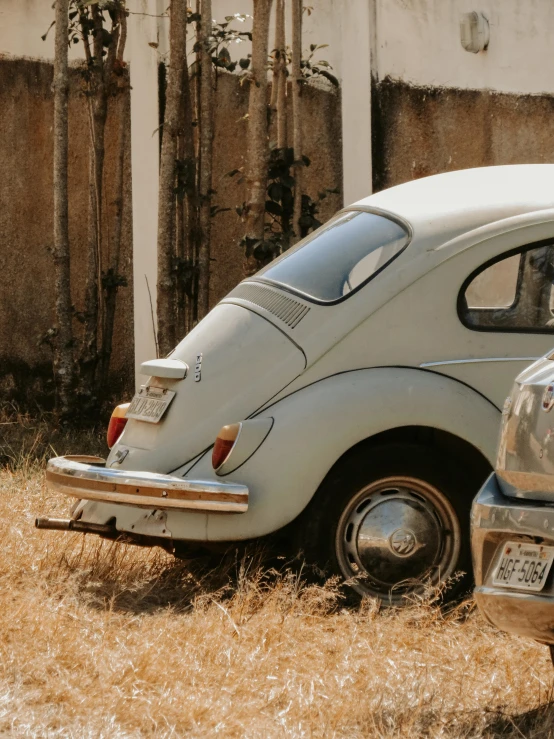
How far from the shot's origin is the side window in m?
5.32

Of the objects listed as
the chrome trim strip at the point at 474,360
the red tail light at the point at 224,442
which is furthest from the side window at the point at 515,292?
the red tail light at the point at 224,442

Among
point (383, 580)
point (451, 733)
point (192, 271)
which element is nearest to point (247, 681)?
point (451, 733)

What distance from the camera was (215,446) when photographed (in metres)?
5.08

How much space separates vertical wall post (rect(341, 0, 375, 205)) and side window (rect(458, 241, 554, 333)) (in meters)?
4.09

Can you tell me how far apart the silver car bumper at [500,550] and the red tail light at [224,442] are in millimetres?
1441

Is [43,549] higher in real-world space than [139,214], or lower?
lower

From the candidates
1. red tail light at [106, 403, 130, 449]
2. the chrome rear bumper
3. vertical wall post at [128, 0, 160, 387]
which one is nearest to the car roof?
the chrome rear bumper

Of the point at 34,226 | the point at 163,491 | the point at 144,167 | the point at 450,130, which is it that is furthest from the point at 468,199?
the point at 34,226

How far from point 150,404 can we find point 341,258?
3.38ft

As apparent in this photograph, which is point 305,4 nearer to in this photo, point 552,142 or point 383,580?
point 552,142

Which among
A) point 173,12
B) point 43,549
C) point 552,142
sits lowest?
point 43,549

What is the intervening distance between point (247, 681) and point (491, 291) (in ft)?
6.88

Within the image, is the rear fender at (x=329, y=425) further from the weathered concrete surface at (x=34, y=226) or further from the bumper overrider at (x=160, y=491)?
the weathered concrete surface at (x=34, y=226)

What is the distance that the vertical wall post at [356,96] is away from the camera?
9398mm
